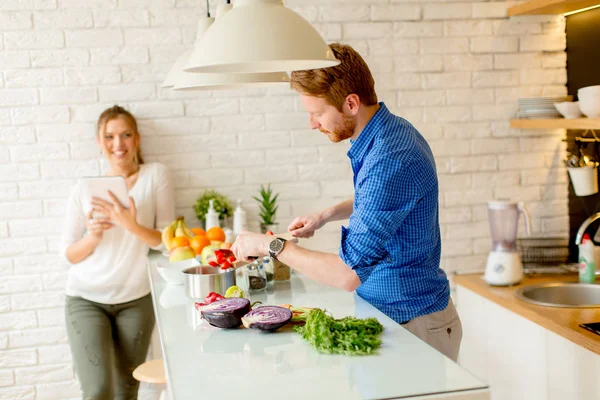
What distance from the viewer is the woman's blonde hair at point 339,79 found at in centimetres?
224

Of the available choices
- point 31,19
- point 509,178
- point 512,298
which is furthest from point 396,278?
point 31,19

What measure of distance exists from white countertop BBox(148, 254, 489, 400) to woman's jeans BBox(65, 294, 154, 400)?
124 centimetres

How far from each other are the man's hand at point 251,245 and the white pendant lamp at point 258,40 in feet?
2.17

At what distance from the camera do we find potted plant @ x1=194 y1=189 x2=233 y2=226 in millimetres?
3746

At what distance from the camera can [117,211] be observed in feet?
11.2

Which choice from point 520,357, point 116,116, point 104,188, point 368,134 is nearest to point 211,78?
point 368,134

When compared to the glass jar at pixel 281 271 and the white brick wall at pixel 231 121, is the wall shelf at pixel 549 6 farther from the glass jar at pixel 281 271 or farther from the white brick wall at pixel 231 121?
the glass jar at pixel 281 271

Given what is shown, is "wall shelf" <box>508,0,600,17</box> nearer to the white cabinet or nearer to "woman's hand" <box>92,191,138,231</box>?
the white cabinet

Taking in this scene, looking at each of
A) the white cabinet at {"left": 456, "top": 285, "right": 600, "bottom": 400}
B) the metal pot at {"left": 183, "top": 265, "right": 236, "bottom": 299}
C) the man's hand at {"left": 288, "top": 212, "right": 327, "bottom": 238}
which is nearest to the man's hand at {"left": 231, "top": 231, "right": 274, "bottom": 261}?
the metal pot at {"left": 183, "top": 265, "right": 236, "bottom": 299}

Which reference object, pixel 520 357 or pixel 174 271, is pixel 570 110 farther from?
pixel 174 271

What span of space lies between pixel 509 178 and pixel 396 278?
2.04m

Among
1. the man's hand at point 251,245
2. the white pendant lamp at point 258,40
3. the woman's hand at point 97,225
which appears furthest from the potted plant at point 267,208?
the white pendant lamp at point 258,40

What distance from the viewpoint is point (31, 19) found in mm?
3588

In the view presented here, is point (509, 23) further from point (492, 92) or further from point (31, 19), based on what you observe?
point (31, 19)
